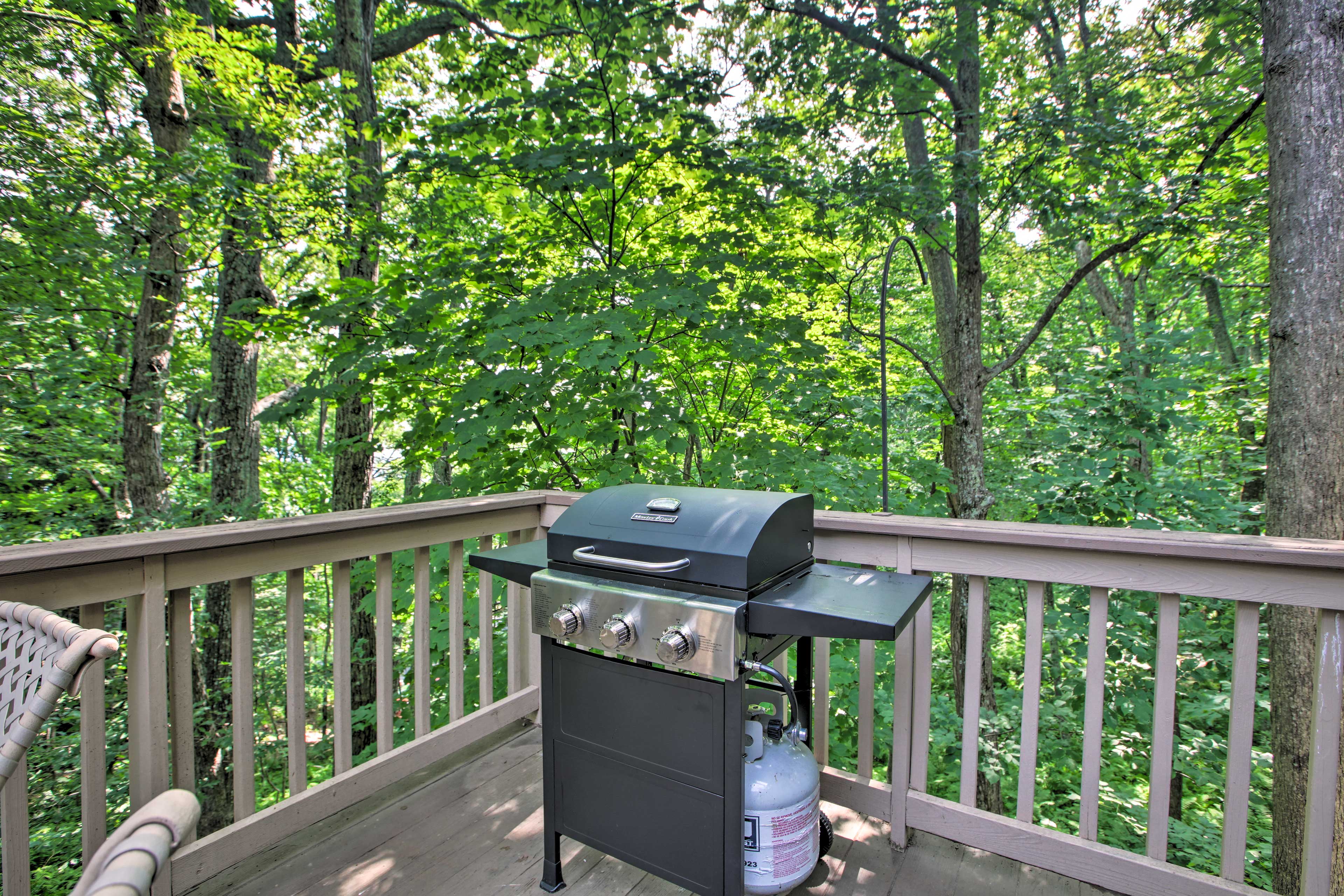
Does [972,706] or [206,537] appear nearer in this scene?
[206,537]

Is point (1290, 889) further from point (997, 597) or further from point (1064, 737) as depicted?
point (997, 597)

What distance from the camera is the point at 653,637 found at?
4.22ft

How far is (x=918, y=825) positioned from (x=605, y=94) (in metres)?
3.65

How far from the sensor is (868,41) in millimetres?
4520

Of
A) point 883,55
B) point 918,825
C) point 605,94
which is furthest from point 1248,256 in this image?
Result: point 918,825

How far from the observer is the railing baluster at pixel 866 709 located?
184cm

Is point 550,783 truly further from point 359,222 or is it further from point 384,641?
point 359,222

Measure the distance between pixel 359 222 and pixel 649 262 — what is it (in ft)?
6.91

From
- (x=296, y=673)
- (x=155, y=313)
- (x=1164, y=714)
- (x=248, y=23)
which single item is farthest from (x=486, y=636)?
(x=248, y=23)

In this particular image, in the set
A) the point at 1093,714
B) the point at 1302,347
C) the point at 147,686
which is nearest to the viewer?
the point at 147,686

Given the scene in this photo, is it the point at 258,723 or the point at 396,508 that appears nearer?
the point at 396,508

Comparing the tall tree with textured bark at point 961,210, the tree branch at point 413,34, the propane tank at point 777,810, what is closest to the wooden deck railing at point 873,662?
the propane tank at point 777,810

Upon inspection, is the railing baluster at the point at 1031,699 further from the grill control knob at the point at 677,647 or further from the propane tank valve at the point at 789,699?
the grill control knob at the point at 677,647

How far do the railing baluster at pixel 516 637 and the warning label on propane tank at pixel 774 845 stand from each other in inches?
54.1
